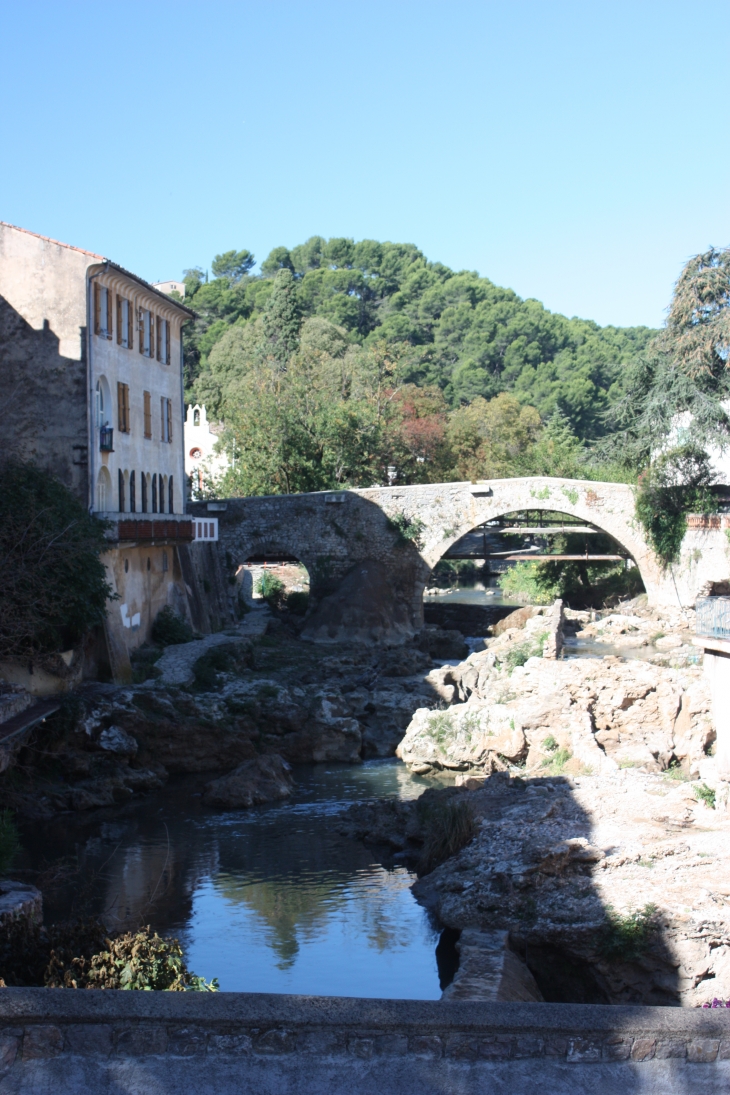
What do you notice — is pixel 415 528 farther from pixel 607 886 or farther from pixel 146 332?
pixel 607 886

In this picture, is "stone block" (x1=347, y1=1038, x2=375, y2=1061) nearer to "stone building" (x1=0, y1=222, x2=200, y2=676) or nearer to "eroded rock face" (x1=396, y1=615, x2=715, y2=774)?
"eroded rock face" (x1=396, y1=615, x2=715, y2=774)

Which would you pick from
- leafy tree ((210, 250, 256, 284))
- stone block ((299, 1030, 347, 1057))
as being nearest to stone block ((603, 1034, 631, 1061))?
stone block ((299, 1030, 347, 1057))

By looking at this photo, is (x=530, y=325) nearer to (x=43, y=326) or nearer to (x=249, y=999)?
(x=43, y=326)

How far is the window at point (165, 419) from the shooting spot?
27.9 metres

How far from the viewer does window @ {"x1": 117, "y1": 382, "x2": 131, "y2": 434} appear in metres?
24.6

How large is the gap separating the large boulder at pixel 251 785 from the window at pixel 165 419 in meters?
11.7

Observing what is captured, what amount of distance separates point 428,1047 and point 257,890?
8598 millimetres

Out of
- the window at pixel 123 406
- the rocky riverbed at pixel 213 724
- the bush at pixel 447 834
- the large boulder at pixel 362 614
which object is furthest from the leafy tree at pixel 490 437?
the bush at pixel 447 834

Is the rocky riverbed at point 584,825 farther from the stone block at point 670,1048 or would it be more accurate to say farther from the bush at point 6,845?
the bush at point 6,845

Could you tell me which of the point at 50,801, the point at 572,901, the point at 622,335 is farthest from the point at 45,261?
the point at 622,335

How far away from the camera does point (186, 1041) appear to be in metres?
5.71

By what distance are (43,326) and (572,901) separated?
16725mm

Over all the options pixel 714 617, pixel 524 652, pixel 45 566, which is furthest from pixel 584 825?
pixel 524 652

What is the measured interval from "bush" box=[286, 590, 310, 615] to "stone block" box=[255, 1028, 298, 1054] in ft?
97.7
